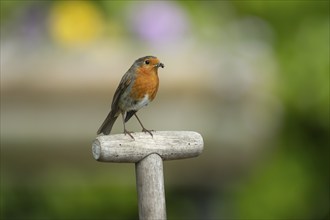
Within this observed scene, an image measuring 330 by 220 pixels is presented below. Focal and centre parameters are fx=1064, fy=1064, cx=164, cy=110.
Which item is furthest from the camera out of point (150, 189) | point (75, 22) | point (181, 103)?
point (75, 22)

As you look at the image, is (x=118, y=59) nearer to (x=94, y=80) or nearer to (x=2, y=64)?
(x=94, y=80)

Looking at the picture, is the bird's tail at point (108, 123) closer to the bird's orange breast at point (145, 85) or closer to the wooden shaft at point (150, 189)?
the bird's orange breast at point (145, 85)

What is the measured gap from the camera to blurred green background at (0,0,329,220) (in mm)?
6293

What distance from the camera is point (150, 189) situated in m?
3.79

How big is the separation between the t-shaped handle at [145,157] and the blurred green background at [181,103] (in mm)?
2219

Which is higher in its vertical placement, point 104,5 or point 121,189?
point 104,5

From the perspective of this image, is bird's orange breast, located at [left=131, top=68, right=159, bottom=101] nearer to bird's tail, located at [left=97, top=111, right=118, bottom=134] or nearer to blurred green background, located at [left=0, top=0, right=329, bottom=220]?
bird's tail, located at [left=97, top=111, right=118, bottom=134]

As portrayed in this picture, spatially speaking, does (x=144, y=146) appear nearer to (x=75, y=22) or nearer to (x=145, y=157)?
(x=145, y=157)

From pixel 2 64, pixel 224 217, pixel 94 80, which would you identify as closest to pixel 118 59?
pixel 94 80

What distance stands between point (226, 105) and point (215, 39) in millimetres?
495

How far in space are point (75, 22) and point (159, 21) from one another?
55cm

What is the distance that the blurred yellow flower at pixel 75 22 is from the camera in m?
6.80

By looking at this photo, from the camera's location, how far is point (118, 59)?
6512 millimetres

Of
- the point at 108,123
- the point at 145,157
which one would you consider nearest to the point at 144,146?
the point at 145,157
